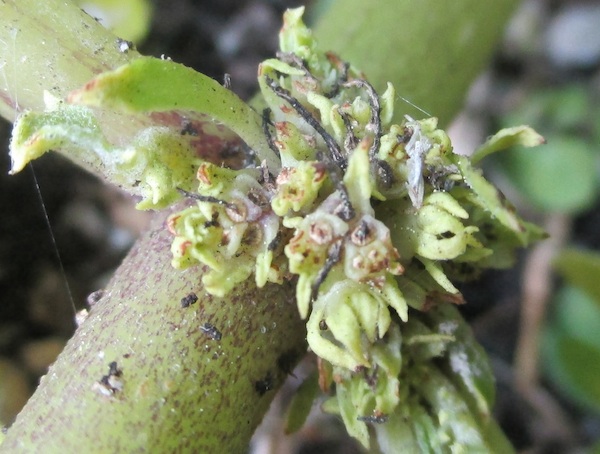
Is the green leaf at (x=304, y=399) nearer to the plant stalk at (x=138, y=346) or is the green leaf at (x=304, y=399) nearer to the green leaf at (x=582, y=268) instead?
the plant stalk at (x=138, y=346)

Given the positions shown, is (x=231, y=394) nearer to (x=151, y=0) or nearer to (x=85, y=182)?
(x=85, y=182)

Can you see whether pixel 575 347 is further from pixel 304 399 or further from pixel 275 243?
pixel 275 243

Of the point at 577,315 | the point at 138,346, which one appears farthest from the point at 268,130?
the point at 577,315

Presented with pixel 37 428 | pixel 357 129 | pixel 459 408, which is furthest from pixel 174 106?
pixel 459 408

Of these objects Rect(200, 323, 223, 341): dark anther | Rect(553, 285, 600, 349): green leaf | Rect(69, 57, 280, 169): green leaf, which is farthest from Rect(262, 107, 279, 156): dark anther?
Rect(553, 285, 600, 349): green leaf

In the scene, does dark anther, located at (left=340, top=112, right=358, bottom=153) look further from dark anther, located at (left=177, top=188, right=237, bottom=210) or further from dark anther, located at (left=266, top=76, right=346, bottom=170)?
dark anther, located at (left=177, top=188, right=237, bottom=210)

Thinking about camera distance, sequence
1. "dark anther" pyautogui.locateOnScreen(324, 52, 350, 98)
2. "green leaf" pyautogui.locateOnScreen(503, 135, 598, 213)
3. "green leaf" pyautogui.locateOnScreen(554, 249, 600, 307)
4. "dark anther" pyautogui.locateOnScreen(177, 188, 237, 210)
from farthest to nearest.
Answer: "green leaf" pyautogui.locateOnScreen(503, 135, 598, 213)
"green leaf" pyautogui.locateOnScreen(554, 249, 600, 307)
"dark anther" pyautogui.locateOnScreen(324, 52, 350, 98)
"dark anther" pyautogui.locateOnScreen(177, 188, 237, 210)

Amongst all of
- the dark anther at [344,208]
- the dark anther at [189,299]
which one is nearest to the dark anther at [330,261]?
the dark anther at [344,208]
